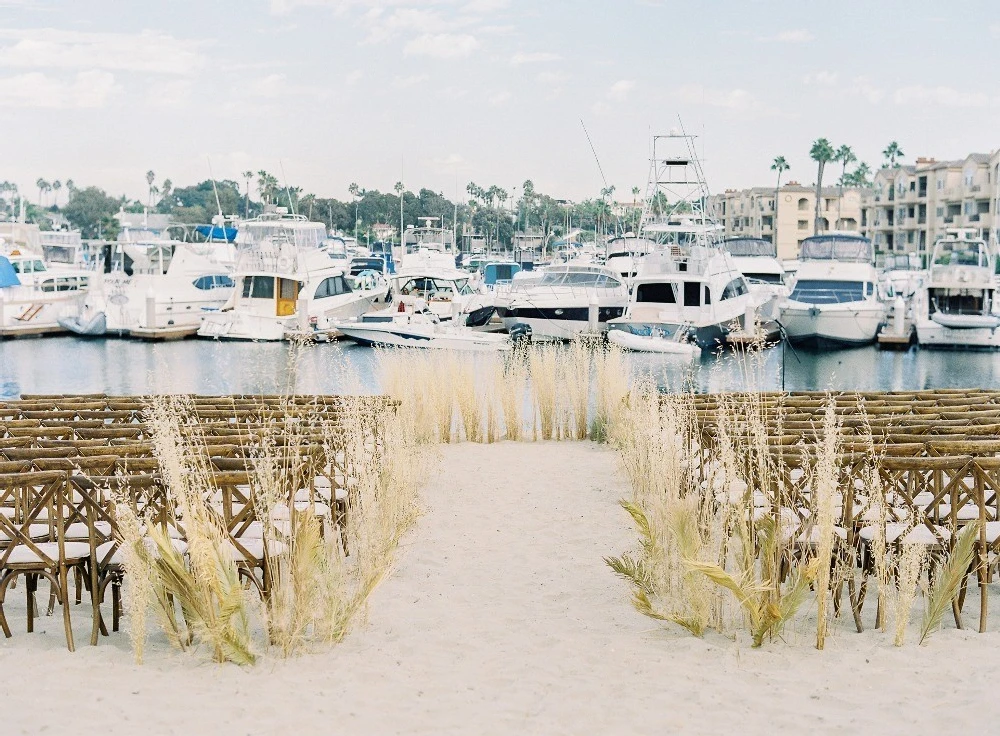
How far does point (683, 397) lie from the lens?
9938 millimetres

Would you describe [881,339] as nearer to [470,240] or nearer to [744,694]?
[744,694]

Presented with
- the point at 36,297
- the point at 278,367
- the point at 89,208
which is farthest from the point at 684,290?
the point at 89,208

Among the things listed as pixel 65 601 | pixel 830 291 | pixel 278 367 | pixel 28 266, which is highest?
pixel 28 266

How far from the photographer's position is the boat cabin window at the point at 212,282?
4106cm

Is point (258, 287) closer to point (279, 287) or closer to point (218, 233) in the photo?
point (279, 287)

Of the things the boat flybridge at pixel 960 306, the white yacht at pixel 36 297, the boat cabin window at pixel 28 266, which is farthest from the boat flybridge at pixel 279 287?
the boat flybridge at pixel 960 306

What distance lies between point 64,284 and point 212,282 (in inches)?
231

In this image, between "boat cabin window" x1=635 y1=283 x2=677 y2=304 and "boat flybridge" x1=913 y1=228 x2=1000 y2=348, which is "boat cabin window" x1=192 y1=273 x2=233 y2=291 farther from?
"boat flybridge" x1=913 y1=228 x2=1000 y2=348

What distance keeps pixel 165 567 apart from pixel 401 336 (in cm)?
2843

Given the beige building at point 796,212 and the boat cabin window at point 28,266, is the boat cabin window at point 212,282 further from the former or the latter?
the beige building at point 796,212

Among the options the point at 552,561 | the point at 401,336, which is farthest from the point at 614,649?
the point at 401,336

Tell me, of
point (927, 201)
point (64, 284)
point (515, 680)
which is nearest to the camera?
point (515, 680)

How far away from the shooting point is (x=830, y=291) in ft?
111

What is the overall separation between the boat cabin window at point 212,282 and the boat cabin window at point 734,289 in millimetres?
20016
